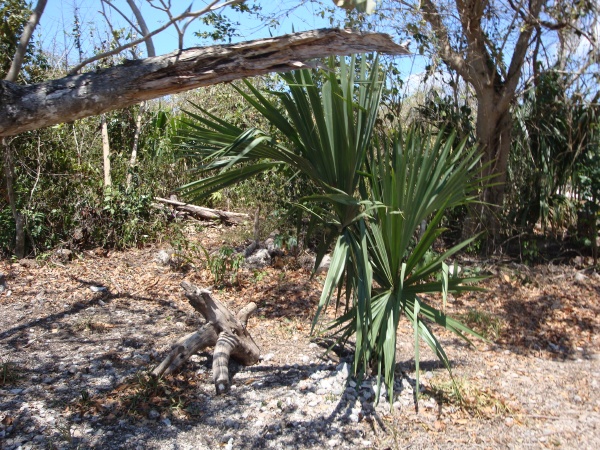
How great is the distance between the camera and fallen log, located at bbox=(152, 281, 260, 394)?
13.7 feet

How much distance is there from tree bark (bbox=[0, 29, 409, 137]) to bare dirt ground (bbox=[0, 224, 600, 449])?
1.95 m

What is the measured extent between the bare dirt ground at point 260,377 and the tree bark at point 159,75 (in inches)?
76.9

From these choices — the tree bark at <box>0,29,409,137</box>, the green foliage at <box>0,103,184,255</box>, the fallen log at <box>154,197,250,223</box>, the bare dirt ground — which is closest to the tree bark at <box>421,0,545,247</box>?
the bare dirt ground

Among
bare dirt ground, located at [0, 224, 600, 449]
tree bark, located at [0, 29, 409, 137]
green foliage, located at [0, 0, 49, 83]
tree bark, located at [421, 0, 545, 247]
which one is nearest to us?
tree bark, located at [0, 29, 409, 137]

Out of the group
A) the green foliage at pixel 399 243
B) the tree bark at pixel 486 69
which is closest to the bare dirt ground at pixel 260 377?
the green foliage at pixel 399 243

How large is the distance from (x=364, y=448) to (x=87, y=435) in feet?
5.66

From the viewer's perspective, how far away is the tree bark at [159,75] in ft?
8.63

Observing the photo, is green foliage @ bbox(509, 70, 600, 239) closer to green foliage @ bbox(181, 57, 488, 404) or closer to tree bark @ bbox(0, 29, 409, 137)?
green foliage @ bbox(181, 57, 488, 404)

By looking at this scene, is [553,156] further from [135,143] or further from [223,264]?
[135,143]

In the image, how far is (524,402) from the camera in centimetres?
449

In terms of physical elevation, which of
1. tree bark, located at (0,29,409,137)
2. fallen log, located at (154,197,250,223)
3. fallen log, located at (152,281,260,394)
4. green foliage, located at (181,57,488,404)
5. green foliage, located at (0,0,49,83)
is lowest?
fallen log, located at (152,281,260,394)

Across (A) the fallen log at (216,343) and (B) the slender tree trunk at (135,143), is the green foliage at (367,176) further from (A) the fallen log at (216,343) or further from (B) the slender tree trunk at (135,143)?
(B) the slender tree trunk at (135,143)

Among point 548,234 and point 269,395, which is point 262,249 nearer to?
point 269,395

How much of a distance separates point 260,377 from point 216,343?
1.44 feet
